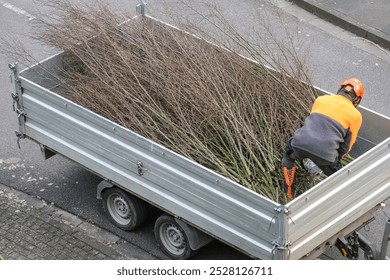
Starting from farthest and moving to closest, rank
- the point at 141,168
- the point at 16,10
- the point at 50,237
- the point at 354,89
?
the point at 16,10, the point at 50,237, the point at 141,168, the point at 354,89

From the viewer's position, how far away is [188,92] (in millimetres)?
8430

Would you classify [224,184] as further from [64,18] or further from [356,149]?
[64,18]

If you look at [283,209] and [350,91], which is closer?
[283,209]

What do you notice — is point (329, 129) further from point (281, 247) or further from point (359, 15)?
point (359, 15)

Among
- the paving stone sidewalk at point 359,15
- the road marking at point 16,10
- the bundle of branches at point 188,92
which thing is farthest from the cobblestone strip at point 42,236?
the paving stone sidewalk at point 359,15

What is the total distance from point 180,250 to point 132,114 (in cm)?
123

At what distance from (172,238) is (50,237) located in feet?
3.74

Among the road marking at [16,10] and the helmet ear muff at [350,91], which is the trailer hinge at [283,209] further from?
the road marking at [16,10]

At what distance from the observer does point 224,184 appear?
7.39m

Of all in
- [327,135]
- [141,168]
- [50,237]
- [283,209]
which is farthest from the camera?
[50,237]

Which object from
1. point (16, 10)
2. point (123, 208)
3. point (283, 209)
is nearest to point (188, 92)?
point (123, 208)

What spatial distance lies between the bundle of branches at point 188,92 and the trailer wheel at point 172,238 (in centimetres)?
62

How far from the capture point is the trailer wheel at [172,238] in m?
8.29

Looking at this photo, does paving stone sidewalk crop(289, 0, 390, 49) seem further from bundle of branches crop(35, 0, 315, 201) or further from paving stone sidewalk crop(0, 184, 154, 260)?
paving stone sidewalk crop(0, 184, 154, 260)
